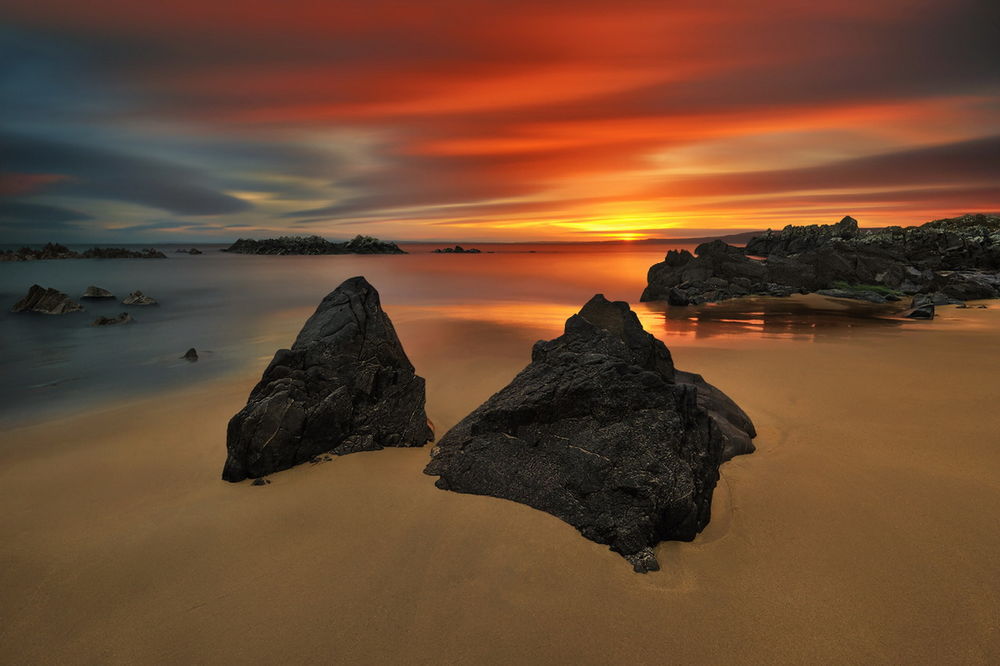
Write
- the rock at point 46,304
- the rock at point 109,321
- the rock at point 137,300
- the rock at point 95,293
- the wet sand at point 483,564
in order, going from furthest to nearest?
the rock at point 95,293 < the rock at point 137,300 < the rock at point 46,304 < the rock at point 109,321 < the wet sand at point 483,564

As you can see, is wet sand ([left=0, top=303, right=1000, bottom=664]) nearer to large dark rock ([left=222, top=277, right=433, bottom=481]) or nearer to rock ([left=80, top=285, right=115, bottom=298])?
large dark rock ([left=222, top=277, right=433, bottom=481])

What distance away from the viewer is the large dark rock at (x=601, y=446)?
13.5ft

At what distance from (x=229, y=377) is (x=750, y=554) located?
1275cm

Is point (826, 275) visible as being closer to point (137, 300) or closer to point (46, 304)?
point (137, 300)

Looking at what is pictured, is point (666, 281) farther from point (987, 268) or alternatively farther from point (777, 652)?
point (777, 652)

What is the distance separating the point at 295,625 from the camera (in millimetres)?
3324

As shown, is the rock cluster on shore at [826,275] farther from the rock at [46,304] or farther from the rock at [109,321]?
the rock at [46,304]

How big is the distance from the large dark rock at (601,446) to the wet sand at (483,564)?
0.24 metres

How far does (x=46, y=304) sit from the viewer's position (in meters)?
25.2

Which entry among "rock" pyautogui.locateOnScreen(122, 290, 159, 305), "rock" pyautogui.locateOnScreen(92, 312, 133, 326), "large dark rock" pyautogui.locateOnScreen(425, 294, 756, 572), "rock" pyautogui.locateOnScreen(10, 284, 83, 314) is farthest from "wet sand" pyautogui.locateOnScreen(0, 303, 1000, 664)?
"rock" pyautogui.locateOnScreen(122, 290, 159, 305)

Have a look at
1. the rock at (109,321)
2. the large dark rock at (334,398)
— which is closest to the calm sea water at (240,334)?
the rock at (109,321)

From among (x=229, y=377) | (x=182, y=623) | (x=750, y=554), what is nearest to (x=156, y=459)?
(x=182, y=623)

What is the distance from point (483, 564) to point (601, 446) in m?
1.57

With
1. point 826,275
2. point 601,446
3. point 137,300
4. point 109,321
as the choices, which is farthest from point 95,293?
point 826,275
